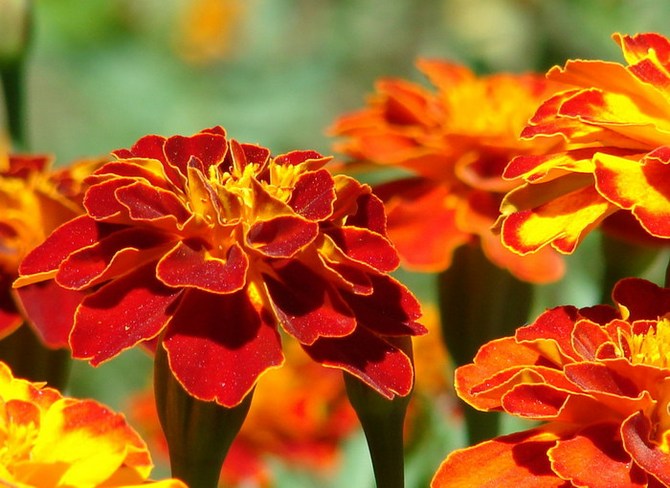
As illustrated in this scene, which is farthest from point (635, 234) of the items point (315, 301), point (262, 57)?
point (262, 57)

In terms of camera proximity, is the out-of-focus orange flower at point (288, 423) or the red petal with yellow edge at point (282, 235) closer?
the red petal with yellow edge at point (282, 235)

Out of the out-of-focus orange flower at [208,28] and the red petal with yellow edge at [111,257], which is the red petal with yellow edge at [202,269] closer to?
the red petal with yellow edge at [111,257]

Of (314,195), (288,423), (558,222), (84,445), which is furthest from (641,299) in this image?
(288,423)

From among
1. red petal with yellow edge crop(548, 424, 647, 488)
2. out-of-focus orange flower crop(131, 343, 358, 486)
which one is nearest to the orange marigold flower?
red petal with yellow edge crop(548, 424, 647, 488)

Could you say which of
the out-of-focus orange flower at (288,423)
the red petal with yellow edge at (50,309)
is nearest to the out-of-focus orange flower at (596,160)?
the red petal with yellow edge at (50,309)

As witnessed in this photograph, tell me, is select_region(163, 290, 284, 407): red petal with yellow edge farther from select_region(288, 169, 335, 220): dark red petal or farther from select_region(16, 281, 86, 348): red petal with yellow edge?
select_region(16, 281, 86, 348): red petal with yellow edge

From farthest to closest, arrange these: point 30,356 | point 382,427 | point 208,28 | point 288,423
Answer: point 208,28, point 288,423, point 30,356, point 382,427

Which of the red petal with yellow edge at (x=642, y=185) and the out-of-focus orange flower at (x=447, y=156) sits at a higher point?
the red petal with yellow edge at (x=642, y=185)

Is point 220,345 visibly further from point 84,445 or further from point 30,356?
point 30,356
